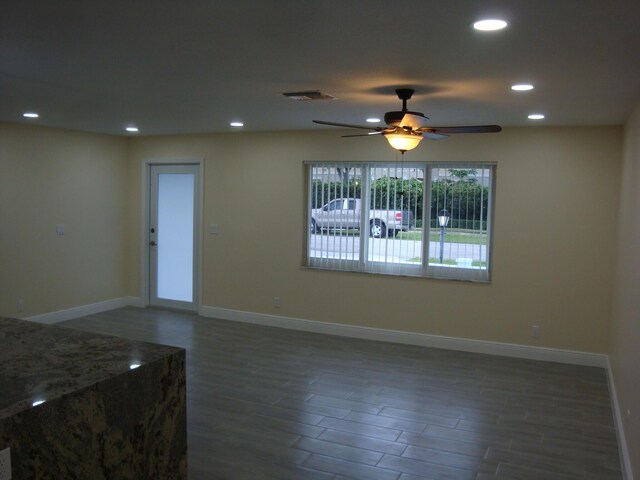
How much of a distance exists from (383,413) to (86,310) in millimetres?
4720

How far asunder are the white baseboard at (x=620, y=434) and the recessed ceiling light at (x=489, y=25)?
2.51 metres

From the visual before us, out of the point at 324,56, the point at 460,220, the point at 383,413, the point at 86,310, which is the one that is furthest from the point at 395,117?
the point at 86,310

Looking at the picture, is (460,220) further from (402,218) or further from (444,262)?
(402,218)

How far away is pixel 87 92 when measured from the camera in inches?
173

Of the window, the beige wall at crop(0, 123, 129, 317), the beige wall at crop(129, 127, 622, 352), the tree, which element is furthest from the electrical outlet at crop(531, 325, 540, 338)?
the beige wall at crop(0, 123, 129, 317)

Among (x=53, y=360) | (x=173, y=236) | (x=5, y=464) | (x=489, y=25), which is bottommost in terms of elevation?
(x=5, y=464)

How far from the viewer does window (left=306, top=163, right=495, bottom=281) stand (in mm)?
6152

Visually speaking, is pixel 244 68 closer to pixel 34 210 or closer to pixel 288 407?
pixel 288 407

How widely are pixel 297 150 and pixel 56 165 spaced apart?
297cm

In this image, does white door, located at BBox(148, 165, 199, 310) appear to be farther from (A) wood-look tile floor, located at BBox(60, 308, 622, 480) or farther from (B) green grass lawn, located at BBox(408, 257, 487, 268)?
(B) green grass lawn, located at BBox(408, 257, 487, 268)

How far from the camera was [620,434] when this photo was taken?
3846 millimetres

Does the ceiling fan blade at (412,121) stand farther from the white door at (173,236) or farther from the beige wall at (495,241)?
the white door at (173,236)

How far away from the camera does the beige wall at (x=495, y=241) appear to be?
5625 millimetres

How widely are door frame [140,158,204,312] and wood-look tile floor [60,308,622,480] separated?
4.14 ft
